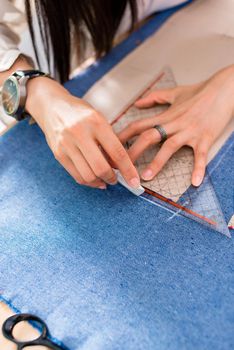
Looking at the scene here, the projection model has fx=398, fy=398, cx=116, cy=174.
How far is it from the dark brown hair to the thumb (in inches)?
8.3

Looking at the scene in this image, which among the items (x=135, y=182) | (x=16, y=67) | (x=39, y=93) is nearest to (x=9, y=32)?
(x=16, y=67)

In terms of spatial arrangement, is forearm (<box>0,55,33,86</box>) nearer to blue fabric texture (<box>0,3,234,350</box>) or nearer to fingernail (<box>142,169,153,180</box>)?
blue fabric texture (<box>0,3,234,350</box>)

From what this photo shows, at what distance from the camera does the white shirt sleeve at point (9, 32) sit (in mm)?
809

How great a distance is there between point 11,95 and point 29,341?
457 mm

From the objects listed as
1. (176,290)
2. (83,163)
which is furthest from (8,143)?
(176,290)

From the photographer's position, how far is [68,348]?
0.56 meters

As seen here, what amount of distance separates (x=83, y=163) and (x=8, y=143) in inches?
10.1

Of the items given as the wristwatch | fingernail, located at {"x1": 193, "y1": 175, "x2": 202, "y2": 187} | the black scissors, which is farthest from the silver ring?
the black scissors

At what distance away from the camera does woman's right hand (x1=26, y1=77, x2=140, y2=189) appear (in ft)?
2.16

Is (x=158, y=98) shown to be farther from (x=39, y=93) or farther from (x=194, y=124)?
(x=39, y=93)

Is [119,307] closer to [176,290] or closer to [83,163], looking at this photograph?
[176,290]

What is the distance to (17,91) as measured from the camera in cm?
76

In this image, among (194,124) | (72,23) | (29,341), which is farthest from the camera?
(72,23)

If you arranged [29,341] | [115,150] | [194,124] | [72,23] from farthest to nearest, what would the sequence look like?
[72,23], [194,124], [115,150], [29,341]
